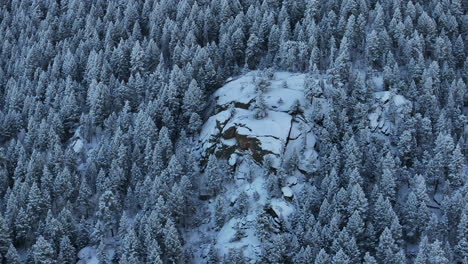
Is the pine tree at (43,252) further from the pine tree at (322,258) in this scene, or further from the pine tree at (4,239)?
the pine tree at (322,258)

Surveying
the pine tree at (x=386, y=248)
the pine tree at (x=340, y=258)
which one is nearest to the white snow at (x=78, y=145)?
the pine tree at (x=340, y=258)

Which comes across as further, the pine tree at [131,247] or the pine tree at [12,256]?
the pine tree at [12,256]

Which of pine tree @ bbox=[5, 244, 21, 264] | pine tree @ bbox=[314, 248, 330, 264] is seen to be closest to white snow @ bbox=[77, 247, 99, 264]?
pine tree @ bbox=[5, 244, 21, 264]

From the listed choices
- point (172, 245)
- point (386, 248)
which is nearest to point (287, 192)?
point (386, 248)

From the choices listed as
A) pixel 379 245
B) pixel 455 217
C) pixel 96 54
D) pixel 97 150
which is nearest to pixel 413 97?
pixel 455 217

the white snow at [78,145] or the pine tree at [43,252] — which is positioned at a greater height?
the pine tree at [43,252]

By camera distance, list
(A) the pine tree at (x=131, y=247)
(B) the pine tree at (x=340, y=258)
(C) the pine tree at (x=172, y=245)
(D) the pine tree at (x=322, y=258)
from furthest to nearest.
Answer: (C) the pine tree at (x=172, y=245), (A) the pine tree at (x=131, y=247), (D) the pine tree at (x=322, y=258), (B) the pine tree at (x=340, y=258)

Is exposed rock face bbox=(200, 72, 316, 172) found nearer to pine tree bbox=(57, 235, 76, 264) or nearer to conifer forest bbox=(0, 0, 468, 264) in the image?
conifer forest bbox=(0, 0, 468, 264)

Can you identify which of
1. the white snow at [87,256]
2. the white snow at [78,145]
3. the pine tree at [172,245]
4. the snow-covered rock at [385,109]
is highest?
the snow-covered rock at [385,109]
